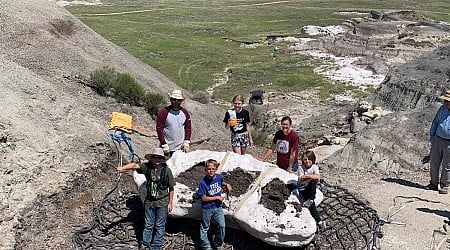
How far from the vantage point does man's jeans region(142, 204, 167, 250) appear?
25.1 feet

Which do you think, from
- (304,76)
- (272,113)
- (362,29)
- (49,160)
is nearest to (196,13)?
(362,29)

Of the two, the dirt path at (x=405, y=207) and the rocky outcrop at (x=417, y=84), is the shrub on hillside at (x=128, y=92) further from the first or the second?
the rocky outcrop at (x=417, y=84)

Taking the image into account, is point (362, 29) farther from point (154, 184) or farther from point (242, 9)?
point (154, 184)

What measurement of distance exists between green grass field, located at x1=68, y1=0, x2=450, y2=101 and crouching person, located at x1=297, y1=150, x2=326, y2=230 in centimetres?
2038

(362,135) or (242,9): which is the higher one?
(362,135)

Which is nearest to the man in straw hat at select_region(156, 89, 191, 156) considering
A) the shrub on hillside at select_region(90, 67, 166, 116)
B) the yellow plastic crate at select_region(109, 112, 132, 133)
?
the yellow plastic crate at select_region(109, 112, 132, 133)

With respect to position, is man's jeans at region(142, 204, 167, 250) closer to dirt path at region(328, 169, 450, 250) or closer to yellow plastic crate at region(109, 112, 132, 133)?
yellow plastic crate at region(109, 112, 132, 133)

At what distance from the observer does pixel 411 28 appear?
48.4 m

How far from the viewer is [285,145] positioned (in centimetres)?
891

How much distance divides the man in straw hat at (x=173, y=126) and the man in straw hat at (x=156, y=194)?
Answer: 1.29 meters

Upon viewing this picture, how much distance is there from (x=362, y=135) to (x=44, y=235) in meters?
9.71

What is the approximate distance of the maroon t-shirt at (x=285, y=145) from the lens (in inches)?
348

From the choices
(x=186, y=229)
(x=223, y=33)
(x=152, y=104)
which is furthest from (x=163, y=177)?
(x=223, y=33)

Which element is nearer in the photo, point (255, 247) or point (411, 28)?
point (255, 247)
